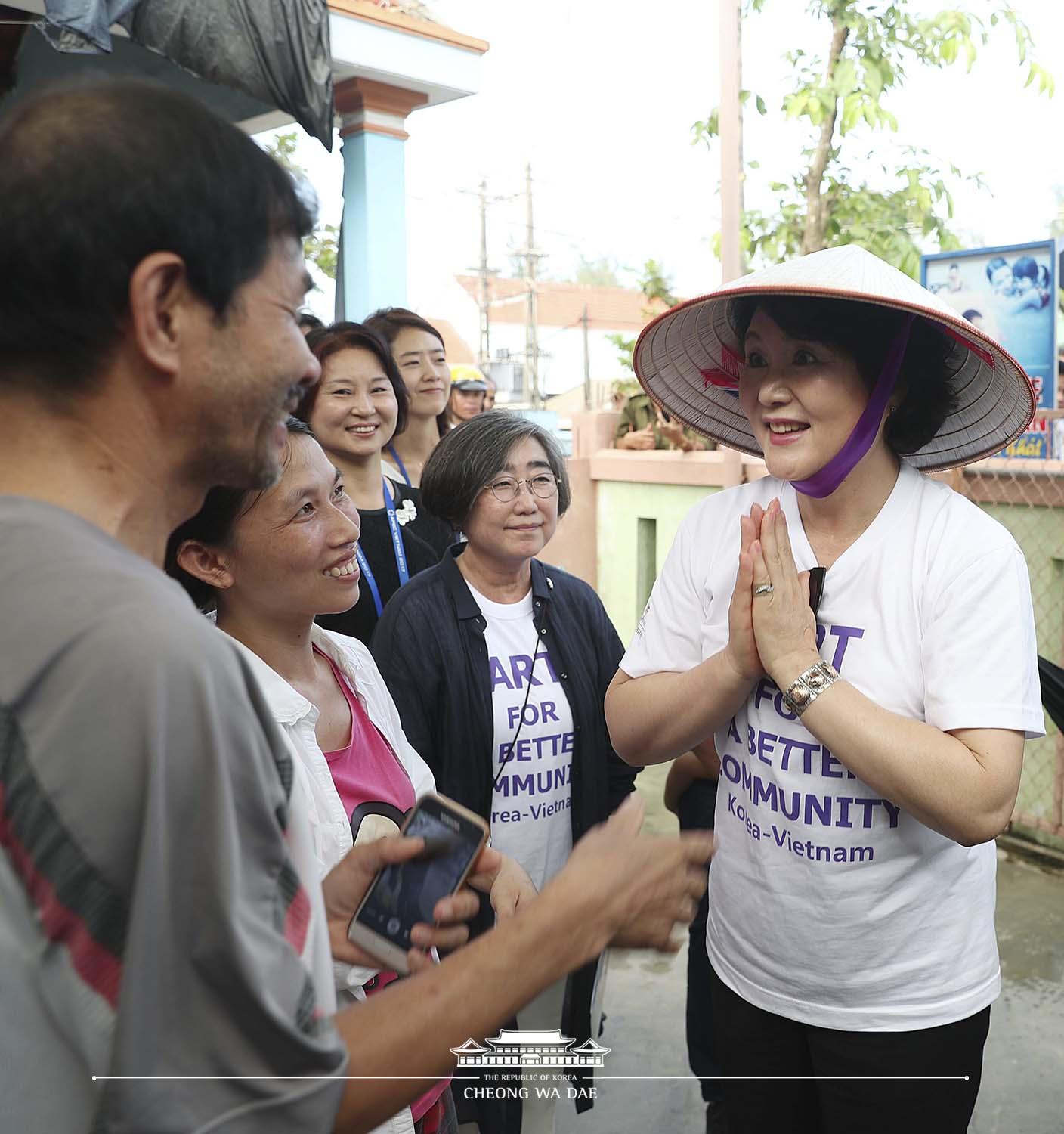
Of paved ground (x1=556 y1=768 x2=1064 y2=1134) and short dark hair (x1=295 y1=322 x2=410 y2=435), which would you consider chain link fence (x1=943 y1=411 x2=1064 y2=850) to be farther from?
short dark hair (x1=295 y1=322 x2=410 y2=435)

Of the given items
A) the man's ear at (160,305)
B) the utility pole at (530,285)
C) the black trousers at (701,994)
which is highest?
the utility pole at (530,285)

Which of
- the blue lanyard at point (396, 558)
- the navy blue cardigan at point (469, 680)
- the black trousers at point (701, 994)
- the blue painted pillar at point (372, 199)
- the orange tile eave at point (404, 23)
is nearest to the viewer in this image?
the navy blue cardigan at point (469, 680)

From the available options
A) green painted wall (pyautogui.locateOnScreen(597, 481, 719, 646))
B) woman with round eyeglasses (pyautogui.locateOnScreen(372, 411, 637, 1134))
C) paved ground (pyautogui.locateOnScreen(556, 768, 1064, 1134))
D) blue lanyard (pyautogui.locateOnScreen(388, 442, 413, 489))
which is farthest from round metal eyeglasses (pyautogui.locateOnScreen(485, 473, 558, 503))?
green painted wall (pyautogui.locateOnScreen(597, 481, 719, 646))

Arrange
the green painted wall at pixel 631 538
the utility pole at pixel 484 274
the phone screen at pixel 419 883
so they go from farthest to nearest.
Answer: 1. the utility pole at pixel 484 274
2. the green painted wall at pixel 631 538
3. the phone screen at pixel 419 883

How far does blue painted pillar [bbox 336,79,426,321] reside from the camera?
5828 millimetres

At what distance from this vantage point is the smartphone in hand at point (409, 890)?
51.0 inches

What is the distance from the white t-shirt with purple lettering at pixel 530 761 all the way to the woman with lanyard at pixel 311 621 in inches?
23.9

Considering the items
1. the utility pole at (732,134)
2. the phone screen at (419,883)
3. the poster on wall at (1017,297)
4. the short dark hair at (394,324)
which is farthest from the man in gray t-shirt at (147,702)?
the utility pole at (732,134)

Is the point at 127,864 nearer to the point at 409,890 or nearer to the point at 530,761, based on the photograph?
the point at 409,890

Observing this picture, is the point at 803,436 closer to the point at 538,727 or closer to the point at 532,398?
the point at 538,727

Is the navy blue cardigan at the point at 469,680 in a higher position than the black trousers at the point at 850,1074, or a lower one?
higher

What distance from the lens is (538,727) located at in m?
2.51

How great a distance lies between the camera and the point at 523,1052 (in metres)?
1.43

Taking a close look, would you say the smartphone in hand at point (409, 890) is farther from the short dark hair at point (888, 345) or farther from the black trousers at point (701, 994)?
the black trousers at point (701, 994)
